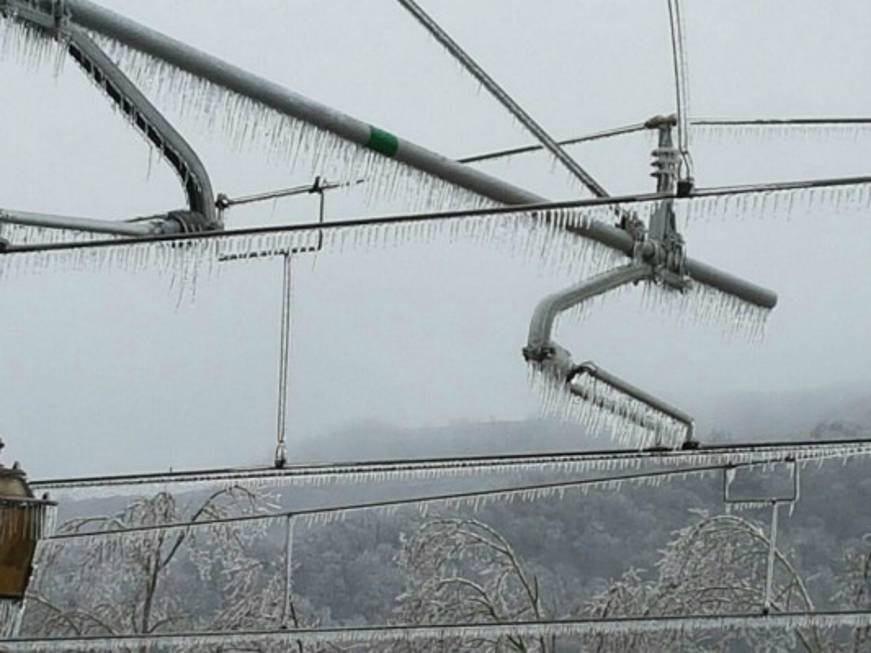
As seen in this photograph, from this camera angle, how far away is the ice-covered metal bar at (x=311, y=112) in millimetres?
2152

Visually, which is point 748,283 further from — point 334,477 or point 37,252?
point 37,252

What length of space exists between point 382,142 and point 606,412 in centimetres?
60

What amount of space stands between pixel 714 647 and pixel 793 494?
6.01 m

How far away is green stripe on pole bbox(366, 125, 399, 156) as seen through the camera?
244 cm

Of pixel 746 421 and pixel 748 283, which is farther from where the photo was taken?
pixel 746 421

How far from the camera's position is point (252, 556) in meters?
10.1

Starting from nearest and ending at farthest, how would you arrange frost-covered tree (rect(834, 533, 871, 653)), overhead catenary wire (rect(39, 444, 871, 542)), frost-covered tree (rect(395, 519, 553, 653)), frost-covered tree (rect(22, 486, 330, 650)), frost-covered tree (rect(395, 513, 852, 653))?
1. overhead catenary wire (rect(39, 444, 871, 542))
2. frost-covered tree (rect(395, 513, 852, 653))
3. frost-covered tree (rect(834, 533, 871, 653))
4. frost-covered tree (rect(22, 486, 330, 650))
5. frost-covered tree (rect(395, 519, 553, 653))

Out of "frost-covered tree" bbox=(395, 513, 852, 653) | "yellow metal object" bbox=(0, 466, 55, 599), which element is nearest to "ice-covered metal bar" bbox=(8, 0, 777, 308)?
"yellow metal object" bbox=(0, 466, 55, 599)

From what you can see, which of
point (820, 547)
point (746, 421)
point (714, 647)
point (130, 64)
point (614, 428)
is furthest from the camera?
point (820, 547)

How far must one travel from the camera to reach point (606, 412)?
271cm

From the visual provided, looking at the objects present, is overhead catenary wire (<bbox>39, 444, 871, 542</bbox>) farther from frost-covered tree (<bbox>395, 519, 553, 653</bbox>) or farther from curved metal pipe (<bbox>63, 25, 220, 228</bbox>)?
frost-covered tree (<bbox>395, 519, 553, 653</bbox>)

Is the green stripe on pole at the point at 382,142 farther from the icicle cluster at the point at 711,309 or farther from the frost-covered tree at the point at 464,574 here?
the frost-covered tree at the point at 464,574

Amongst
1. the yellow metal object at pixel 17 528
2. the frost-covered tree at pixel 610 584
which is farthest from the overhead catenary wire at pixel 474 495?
the frost-covered tree at pixel 610 584

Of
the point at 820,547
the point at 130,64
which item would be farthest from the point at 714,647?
the point at 130,64
